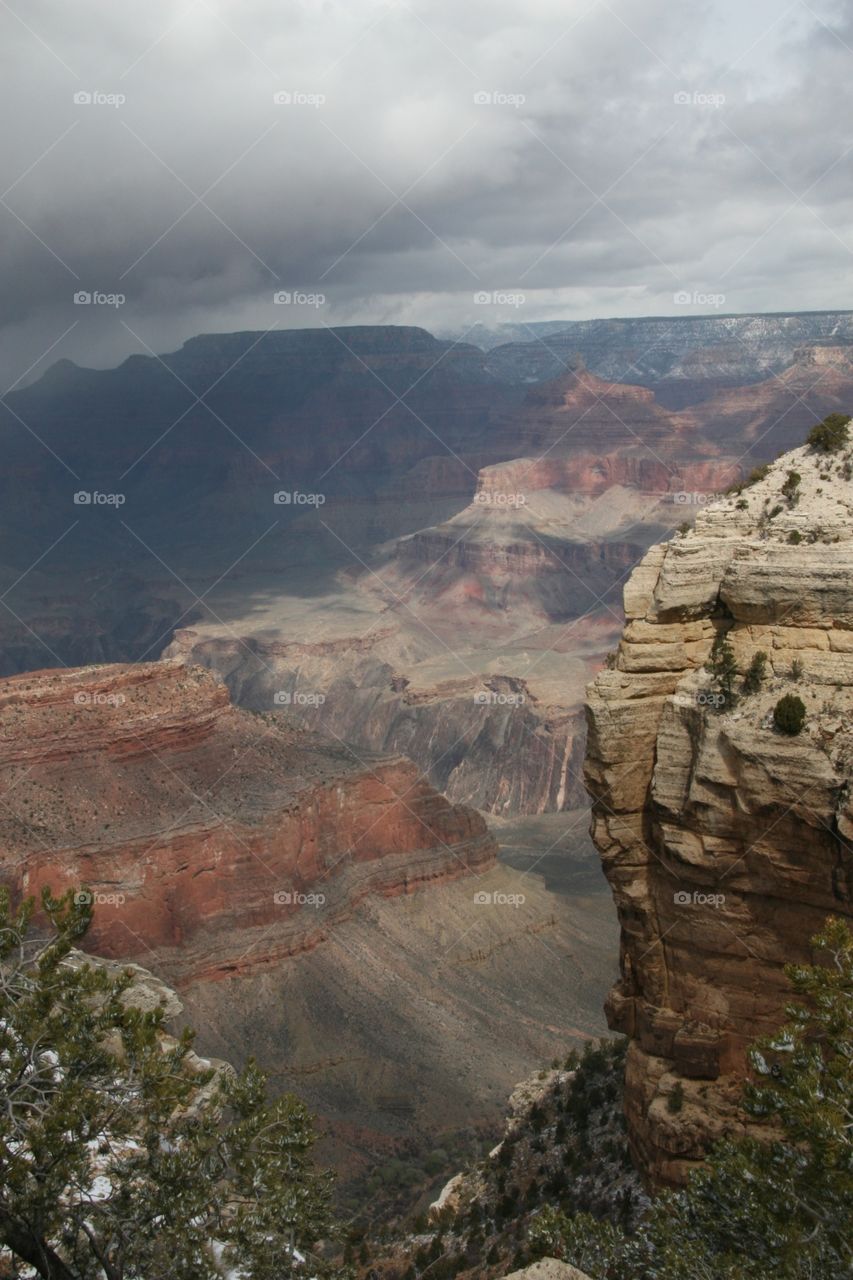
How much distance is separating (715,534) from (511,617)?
495 ft

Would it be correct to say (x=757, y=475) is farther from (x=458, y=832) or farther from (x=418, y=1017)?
(x=458, y=832)

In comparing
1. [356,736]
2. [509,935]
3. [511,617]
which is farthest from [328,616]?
[509,935]

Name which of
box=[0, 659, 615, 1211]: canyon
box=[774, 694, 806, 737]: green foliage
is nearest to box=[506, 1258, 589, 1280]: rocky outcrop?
box=[774, 694, 806, 737]: green foliage

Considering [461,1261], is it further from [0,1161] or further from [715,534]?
[715,534]

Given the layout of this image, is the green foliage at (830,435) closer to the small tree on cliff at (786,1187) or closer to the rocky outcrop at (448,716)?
the small tree on cliff at (786,1187)

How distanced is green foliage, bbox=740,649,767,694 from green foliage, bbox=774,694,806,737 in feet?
2.47

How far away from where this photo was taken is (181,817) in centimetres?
5625

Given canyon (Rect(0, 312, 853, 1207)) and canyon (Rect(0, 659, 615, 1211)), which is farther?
canyon (Rect(0, 659, 615, 1211))

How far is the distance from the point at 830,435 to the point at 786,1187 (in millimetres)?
13227

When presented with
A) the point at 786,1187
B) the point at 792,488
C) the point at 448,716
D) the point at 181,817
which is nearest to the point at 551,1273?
the point at 786,1187

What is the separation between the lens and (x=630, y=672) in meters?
22.0

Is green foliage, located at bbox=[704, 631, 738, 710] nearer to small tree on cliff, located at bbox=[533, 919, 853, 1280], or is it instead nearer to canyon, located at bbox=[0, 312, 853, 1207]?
canyon, located at bbox=[0, 312, 853, 1207]

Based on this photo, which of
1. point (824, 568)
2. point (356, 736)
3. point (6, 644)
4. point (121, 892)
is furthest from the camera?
point (6, 644)

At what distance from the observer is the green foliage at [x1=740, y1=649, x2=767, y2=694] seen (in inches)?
817
